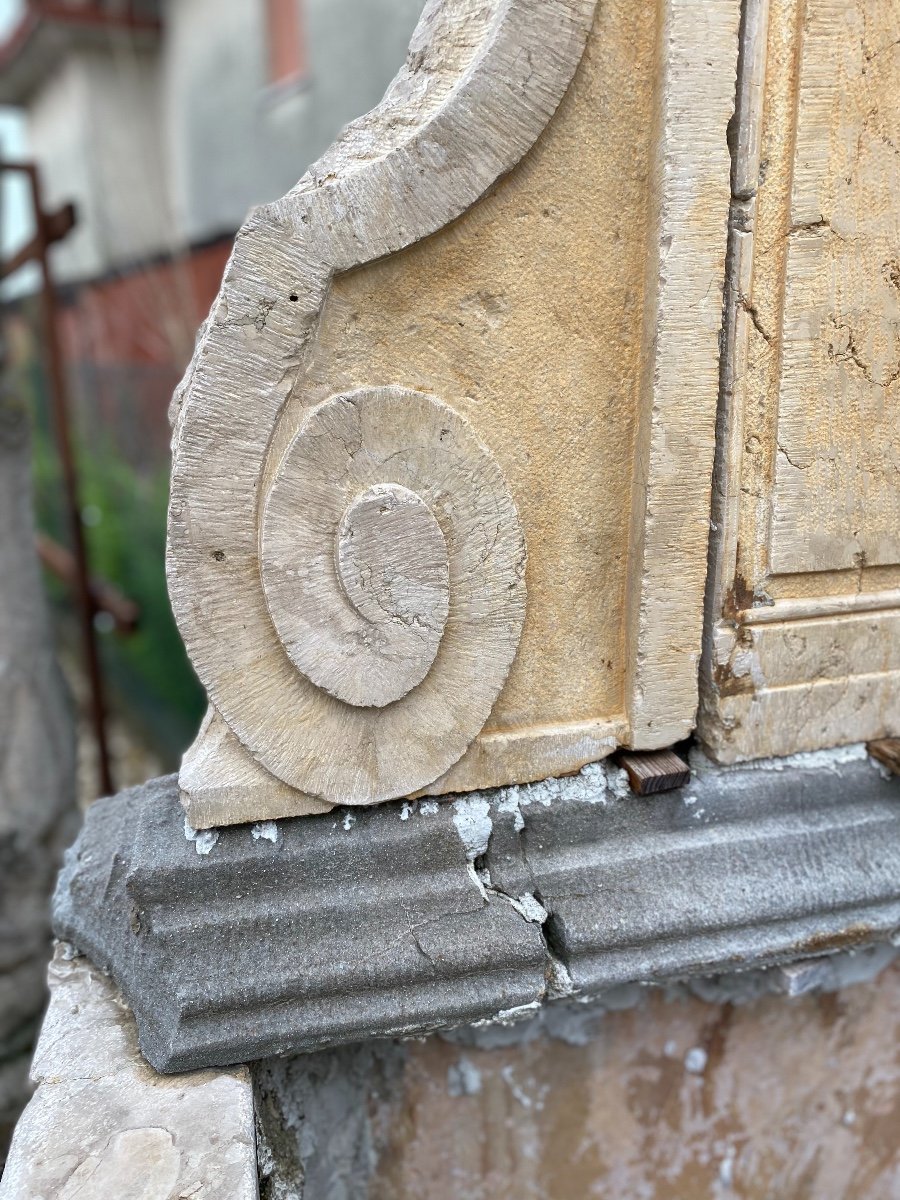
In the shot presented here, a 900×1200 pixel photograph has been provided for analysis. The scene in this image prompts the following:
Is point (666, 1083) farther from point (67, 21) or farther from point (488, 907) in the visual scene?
point (67, 21)

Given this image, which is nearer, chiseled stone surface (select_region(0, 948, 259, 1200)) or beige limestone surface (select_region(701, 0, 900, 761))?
chiseled stone surface (select_region(0, 948, 259, 1200))

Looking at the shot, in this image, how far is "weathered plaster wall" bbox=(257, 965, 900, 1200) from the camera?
1.34 meters

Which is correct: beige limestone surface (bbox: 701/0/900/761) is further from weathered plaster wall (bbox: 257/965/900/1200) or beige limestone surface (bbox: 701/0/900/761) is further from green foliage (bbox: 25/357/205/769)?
green foliage (bbox: 25/357/205/769)

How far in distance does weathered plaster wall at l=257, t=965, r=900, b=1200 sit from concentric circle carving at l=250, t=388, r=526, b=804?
0.51 meters

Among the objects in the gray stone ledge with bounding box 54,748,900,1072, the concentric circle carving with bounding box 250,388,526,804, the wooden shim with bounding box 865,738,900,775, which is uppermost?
the concentric circle carving with bounding box 250,388,526,804

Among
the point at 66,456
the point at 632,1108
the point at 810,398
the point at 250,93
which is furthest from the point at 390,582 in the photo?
the point at 250,93

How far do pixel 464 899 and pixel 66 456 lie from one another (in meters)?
2.34

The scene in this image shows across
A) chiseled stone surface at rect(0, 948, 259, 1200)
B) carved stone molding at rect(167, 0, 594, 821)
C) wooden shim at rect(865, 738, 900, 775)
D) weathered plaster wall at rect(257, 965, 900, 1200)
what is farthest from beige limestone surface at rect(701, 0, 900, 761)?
chiseled stone surface at rect(0, 948, 259, 1200)

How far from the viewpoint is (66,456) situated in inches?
114

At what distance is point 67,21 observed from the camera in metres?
6.28

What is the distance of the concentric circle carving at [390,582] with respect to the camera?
1.05 m

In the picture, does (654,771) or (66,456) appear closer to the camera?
(654,771)

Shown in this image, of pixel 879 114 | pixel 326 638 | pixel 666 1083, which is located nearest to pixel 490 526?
pixel 326 638

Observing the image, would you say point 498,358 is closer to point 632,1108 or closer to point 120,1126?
point 120,1126
